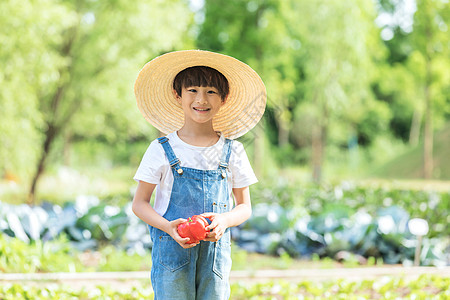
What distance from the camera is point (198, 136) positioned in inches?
86.9

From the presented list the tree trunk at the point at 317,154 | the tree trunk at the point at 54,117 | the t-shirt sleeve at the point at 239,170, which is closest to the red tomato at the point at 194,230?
the t-shirt sleeve at the point at 239,170

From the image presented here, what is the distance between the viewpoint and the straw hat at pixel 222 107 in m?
2.22

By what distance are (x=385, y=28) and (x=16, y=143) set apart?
93.8 feet

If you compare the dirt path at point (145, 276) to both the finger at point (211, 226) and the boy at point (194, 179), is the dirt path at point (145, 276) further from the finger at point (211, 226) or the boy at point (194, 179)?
the finger at point (211, 226)

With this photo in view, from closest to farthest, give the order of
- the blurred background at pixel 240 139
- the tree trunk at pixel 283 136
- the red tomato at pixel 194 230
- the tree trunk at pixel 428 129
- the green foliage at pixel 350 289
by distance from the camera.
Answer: the red tomato at pixel 194 230 < the green foliage at pixel 350 289 < the blurred background at pixel 240 139 < the tree trunk at pixel 428 129 < the tree trunk at pixel 283 136

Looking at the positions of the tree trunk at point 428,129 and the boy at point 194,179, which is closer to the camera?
the boy at point 194,179

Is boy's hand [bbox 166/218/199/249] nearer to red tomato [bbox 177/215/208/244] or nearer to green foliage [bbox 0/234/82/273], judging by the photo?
red tomato [bbox 177/215/208/244]

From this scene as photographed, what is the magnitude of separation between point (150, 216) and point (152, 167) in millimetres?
203

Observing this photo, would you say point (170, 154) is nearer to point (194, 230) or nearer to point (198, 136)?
point (198, 136)

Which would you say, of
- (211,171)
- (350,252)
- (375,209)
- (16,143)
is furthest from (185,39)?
(211,171)

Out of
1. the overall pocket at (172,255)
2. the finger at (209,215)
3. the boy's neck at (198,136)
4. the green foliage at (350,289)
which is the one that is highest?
the boy's neck at (198,136)

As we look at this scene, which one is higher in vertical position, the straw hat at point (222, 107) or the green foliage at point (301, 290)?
the straw hat at point (222, 107)

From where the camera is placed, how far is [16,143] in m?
8.53

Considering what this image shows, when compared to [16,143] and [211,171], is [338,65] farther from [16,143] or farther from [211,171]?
[211,171]
